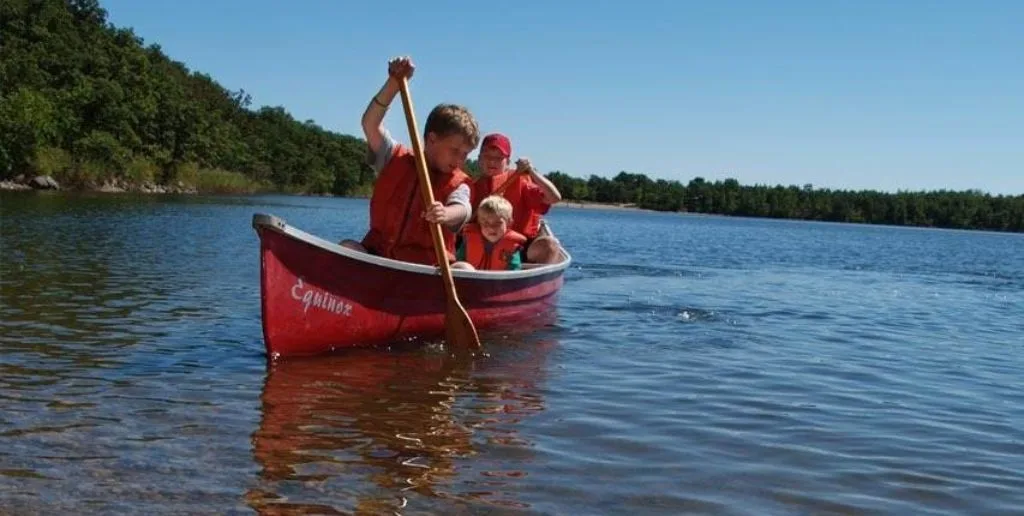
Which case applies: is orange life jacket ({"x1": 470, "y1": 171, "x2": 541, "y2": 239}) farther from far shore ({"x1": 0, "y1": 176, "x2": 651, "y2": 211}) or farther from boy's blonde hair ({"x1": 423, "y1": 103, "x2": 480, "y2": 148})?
far shore ({"x1": 0, "y1": 176, "x2": 651, "y2": 211})

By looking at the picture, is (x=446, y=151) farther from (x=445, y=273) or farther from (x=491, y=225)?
(x=491, y=225)

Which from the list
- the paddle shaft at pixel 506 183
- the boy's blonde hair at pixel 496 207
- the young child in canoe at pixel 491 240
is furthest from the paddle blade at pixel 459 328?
the paddle shaft at pixel 506 183

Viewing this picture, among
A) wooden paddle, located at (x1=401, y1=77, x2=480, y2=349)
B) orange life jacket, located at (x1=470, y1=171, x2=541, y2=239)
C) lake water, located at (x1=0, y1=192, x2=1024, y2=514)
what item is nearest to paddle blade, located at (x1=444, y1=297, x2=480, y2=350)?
wooden paddle, located at (x1=401, y1=77, x2=480, y2=349)

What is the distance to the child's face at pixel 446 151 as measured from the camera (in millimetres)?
7352

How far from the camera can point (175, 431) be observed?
15.7 ft

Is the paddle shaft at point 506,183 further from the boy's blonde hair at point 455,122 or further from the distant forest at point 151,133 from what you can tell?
the distant forest at point 151,133

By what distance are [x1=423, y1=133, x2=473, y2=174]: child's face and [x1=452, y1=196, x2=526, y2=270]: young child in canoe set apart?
4.54 ft

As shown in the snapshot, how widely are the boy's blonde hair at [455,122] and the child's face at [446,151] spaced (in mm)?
36

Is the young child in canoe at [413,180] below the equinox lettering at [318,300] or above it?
above

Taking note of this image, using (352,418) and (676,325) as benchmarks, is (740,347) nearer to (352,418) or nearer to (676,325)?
(676,325)

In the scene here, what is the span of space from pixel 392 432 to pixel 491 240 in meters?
4.47

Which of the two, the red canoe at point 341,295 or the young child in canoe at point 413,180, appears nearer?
the red canoe at point 341,295

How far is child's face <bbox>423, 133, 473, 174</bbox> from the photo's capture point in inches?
289

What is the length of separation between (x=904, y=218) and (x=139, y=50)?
311 feet
